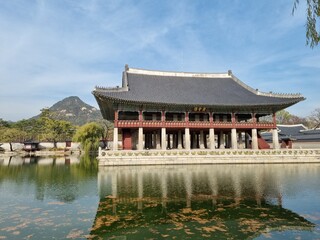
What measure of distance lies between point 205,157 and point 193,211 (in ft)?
63.3

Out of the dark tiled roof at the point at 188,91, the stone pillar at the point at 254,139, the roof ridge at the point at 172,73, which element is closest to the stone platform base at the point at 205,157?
the stone pillar at the point at 254,139

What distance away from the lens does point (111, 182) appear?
1756 cm

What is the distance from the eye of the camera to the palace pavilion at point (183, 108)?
32.0 meters

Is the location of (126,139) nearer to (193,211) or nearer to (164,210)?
(164,210)

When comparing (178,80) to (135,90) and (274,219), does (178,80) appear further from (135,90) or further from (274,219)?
(274,219)

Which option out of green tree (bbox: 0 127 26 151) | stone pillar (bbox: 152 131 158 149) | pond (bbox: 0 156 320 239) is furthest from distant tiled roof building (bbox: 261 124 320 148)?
green tree (bbox: 0 127 26 151)

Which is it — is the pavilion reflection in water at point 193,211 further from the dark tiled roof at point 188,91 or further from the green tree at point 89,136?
the green tree at point 89,136

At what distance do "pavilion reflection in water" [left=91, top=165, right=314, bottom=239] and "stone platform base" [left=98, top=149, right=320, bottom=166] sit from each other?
11.0 m


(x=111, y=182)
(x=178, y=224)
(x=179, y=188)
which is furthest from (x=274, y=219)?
(x=111, y=182)

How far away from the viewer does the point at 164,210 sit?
1034cm

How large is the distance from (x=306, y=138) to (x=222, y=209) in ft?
136

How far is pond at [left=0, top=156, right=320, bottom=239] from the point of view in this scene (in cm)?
784

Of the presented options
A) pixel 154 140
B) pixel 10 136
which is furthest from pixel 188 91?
pixel 10 136

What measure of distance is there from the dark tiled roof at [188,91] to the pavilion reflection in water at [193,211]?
59.4 ft
